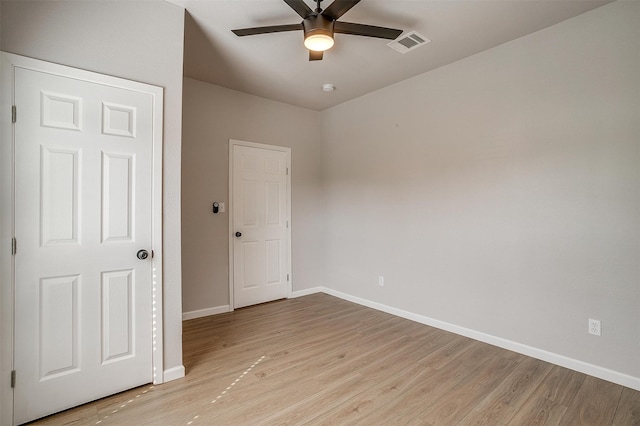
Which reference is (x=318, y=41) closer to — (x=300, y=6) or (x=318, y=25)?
(x=318, y=25)

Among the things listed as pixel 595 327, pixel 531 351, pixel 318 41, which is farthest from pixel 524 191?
pixel 318 41

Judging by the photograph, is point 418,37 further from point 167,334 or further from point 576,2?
point 167,334

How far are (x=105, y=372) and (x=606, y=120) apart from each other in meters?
4.16

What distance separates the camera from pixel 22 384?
180 cm

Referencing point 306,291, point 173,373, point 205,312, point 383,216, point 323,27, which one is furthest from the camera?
point 306,291

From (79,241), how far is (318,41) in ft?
7.06

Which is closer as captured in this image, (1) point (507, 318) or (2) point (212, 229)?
(1) point (507, 318)

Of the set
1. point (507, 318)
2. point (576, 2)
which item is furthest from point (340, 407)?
point (576, 2)

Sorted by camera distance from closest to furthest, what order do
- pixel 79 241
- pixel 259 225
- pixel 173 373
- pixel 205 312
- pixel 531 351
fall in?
pixel 79 241, pixel 173 373, pixel 531 351, pixel 205 312, pixel 259 225

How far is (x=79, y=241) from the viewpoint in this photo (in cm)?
197

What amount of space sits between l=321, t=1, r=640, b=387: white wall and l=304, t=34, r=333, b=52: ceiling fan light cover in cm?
173

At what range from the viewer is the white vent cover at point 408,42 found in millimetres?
2697

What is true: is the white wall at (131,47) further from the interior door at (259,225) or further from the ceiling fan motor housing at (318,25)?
the interior door at (259,225)

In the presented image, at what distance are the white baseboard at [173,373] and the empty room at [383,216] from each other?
0.04ft
